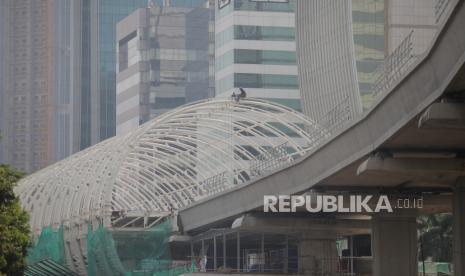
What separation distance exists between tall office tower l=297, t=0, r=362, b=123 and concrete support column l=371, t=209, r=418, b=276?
54590 mm

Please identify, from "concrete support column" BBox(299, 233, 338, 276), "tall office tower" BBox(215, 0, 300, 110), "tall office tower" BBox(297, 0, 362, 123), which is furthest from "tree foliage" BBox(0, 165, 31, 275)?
"tall office tower" BBox(215, 0, 300, 110)

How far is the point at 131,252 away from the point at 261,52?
3033 inches

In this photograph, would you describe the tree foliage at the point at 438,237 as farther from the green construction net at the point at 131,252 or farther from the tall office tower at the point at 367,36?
the green construction net at the point at 131,252

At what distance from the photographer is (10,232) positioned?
50.5 metres

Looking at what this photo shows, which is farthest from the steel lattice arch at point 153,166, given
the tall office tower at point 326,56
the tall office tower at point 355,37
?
the tall office tower at point 355,37

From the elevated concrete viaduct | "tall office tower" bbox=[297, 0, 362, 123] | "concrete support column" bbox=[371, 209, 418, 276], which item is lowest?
"concrete support column" bbox=[371, 209, 418, 276]

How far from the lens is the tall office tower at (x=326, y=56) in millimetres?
115812

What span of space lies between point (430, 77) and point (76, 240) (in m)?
43.7

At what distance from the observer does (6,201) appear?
5262 centimetres

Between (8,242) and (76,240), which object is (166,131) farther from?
(8,242)

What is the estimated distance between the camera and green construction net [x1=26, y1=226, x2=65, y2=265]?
7812 cm

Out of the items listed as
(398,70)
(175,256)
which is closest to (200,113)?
(175,256)

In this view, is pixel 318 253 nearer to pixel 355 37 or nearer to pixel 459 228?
pixel 459 228

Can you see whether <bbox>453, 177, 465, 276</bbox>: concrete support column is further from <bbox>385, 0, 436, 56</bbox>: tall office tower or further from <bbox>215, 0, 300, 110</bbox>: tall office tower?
<bbox>215, 0, 300, 110</bbox>: tall office tower
